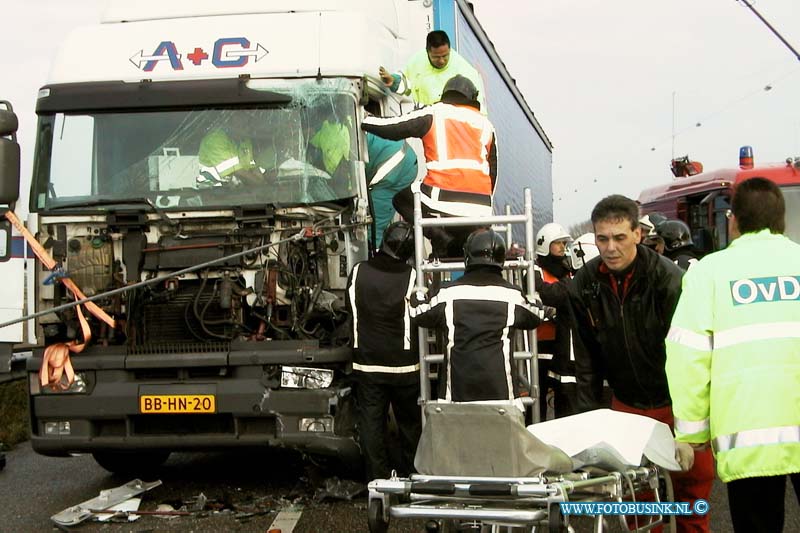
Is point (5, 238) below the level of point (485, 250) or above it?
above

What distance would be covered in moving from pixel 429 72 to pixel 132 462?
3.91 m

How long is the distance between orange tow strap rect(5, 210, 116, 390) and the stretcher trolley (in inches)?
130

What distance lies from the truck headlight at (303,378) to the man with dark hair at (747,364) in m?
3.06

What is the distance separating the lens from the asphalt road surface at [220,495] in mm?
6090

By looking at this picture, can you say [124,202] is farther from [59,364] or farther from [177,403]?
[177,403]

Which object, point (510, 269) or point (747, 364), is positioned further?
point (510, 269)

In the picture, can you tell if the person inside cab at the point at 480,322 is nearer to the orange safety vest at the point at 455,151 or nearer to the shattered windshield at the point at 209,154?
the orange safety vest at the point at 455,151

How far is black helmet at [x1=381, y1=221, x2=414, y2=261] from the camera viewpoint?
20.7 ft

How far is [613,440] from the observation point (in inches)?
154

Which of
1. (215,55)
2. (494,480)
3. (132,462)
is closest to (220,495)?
(132,462)

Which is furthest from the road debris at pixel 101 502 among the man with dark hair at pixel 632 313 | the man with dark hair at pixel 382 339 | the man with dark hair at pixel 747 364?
the man with dark hair at pixel 747 364

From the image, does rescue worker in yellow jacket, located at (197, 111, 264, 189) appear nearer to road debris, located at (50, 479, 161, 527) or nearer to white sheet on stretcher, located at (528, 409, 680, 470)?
road debris, located at (50, 479, 161, 527)

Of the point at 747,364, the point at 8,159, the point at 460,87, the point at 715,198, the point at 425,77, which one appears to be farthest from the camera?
the point at 715,198

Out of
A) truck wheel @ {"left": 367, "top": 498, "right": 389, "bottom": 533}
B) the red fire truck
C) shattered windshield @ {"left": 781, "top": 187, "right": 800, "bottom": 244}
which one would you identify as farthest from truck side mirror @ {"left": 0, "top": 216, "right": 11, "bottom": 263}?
shattered windshield @ {"left": 781, "top": 187, "right": 800, "bottom": 244}
